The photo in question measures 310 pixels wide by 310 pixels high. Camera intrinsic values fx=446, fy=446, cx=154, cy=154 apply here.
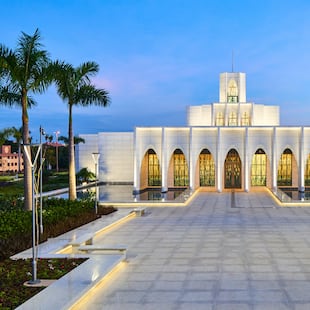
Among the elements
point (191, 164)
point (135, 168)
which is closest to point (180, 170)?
point (191, 164)

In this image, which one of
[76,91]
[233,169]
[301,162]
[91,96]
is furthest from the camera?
[233,169]

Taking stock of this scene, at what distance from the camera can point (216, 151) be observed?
33.7 metres

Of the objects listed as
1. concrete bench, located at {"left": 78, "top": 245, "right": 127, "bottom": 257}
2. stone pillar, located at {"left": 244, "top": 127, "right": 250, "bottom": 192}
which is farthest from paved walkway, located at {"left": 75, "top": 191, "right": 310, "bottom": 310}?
stone pillar, located at {"left": 244, "top": 127, "right": 250, "bottom": 192}

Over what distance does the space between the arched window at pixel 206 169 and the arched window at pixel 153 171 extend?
4059 millimetres

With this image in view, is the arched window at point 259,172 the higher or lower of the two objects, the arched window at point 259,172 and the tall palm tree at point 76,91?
the lower

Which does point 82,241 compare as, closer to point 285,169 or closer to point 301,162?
point 301,162

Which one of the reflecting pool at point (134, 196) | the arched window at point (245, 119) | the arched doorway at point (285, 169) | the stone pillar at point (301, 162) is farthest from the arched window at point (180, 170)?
the stone pillar at point (301, 162)

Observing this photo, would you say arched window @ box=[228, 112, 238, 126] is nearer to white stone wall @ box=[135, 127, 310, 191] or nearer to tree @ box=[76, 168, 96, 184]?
white stone wall @ box=[135, 127, 310, 191]

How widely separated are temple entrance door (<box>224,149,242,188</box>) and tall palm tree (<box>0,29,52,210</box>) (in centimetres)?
2374

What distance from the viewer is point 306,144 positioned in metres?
33.5

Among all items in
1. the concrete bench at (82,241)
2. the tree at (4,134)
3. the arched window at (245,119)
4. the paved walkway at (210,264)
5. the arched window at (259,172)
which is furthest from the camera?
the tree at (4,134)

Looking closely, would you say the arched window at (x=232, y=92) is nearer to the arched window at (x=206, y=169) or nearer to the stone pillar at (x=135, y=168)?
the arched window at (x=206, y=169)

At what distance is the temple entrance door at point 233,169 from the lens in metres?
36.7

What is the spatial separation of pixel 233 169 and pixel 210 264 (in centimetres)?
2723
